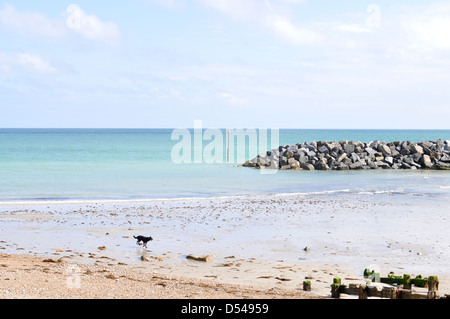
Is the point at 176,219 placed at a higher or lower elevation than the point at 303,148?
lower

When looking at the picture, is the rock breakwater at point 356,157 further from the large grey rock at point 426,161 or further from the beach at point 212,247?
the beach at point 212,247

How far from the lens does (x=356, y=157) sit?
141 ft

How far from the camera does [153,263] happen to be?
37.4ft

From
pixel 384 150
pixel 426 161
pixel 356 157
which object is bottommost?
pixel 426 161

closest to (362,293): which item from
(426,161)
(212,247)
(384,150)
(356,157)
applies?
(212,247)

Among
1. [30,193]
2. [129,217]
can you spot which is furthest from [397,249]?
[30,193]

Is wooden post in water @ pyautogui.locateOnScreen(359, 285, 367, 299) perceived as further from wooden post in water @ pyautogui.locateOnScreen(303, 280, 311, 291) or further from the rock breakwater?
the rock breakwater

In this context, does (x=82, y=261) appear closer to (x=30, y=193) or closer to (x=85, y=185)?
(x=30, y=193)

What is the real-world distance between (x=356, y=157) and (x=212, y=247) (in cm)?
3150

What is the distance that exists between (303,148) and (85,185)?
69.0 feet

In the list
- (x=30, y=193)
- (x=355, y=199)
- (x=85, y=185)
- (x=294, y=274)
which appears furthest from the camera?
(x=85, y=185)

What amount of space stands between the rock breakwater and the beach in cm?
2020

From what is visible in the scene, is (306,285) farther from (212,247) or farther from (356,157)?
(356,157)

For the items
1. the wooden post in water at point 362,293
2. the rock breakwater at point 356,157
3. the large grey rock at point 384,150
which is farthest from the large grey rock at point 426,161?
the wooden post in water at point 362,293
